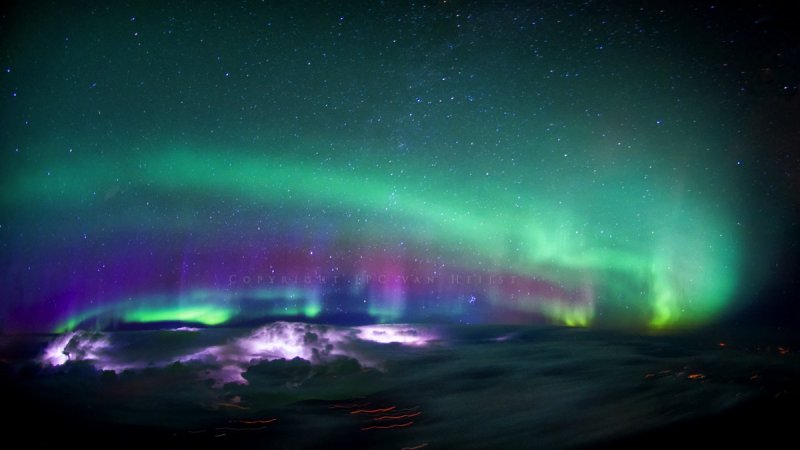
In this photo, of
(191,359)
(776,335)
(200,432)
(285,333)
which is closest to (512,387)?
(200,432)

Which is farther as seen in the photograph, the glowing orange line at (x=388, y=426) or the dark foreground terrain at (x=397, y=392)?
the glowing orange line at (x=388, y=426)

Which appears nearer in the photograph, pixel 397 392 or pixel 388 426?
pixel 388 426

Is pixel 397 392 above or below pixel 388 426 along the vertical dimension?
below

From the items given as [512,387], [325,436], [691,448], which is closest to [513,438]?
[691,448]

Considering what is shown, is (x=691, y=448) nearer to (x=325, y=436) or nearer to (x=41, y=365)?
(x=325, y=436)

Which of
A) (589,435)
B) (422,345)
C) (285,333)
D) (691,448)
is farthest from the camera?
(285,333)

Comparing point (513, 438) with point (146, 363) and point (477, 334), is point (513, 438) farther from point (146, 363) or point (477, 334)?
point (477, 334)

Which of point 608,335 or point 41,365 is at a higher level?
point 41,365

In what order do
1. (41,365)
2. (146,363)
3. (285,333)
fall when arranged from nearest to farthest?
(41,365), (146,363), (285,333)

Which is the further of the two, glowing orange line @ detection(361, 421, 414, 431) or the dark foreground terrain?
glowing orange line @ detection(361, 421, 414, 431)

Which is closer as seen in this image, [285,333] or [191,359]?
[191,359]
